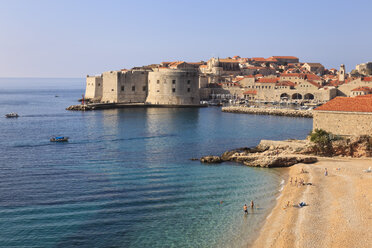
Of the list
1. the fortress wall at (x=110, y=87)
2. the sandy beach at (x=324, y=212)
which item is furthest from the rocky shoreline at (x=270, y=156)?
the fortress wall at (x=110, y=87)

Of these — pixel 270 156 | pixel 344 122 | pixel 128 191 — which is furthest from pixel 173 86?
pixel 128 191

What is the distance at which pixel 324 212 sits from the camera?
14.6 m

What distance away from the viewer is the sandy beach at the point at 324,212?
12.5 metres

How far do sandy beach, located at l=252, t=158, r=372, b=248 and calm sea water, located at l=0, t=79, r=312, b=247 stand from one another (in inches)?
25.9

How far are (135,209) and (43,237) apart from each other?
3.46 metres

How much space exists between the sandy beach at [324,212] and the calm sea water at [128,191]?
25.9 inches

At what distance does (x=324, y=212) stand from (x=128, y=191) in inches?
294

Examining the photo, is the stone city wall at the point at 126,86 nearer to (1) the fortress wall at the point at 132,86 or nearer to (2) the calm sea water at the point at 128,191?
(1) the fortress wall at the point at 132,86

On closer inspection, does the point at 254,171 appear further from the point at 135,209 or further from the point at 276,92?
the point at 276,92

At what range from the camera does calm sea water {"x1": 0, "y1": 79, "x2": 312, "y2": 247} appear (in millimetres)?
13094

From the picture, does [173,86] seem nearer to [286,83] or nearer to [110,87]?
[110,87]

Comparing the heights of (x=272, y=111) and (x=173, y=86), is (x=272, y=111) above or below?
below

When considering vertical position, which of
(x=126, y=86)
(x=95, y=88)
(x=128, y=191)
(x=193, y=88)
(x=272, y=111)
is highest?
(x=126, y=86)

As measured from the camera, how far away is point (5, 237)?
1287 centimetres
